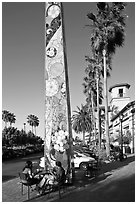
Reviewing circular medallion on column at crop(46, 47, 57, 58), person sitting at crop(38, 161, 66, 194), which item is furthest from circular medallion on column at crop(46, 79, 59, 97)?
person sitting at crop(38, 161, 66, 194)

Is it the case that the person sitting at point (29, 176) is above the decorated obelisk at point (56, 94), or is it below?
below

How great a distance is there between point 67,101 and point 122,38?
1271 cm

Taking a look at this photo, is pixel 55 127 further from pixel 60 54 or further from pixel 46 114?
pixel 60 54

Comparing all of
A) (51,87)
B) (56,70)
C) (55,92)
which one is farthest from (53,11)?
(55,92)

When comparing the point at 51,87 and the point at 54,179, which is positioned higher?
the point at 51,87

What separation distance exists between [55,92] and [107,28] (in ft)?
41.4

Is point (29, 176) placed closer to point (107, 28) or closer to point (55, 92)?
point (55, 92)

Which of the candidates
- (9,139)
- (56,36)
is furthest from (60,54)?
(9,139)

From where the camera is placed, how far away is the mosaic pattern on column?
9.18 meters

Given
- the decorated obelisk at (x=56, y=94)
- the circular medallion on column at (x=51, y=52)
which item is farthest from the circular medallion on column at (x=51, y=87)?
the circular medallion on column at (x=51, y=52)

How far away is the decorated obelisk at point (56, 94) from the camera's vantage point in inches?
361

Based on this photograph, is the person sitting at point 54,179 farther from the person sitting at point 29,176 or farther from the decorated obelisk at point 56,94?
the decorated obelisk at point 56,94

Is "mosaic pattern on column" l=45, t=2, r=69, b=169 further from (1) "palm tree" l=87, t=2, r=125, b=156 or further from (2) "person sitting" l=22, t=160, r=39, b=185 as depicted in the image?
(1) "palm tree" l=87, t=2, r=125, b=156

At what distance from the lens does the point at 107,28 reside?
65.9ft
